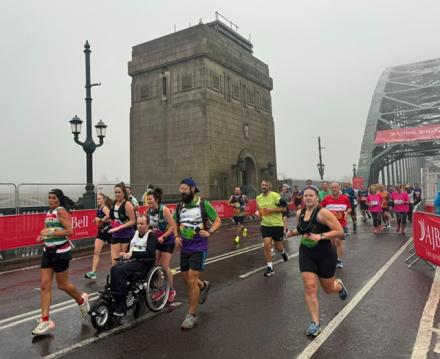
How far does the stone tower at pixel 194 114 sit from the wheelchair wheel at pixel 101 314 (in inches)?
804

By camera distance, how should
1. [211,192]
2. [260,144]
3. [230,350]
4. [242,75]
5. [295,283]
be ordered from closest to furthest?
1. [230,350]
2. [295,283]
3. [211,192]
4. [242,75]
5. [260,144]

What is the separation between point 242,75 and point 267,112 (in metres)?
5.37

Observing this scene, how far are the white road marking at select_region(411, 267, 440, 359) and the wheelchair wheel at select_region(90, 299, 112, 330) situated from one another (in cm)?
351

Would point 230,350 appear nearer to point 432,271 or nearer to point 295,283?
point 295,283

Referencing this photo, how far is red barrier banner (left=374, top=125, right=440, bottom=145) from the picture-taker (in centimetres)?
6303

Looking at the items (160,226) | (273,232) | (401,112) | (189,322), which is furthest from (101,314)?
(401,112)

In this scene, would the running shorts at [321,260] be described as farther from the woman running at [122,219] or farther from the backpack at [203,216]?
the woman running at [122,219]

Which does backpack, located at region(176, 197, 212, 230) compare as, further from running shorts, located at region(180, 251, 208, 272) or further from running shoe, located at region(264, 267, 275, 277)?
running shoe, located at region(264, 267, 275, 277)

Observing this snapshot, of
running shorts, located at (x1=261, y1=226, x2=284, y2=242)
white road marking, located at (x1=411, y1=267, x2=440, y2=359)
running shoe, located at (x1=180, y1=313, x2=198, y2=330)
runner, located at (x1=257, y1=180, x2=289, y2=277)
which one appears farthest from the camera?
running shorts, located at (x1=261, y1=226, x2=284, y2=242)

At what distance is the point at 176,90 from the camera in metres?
28.2

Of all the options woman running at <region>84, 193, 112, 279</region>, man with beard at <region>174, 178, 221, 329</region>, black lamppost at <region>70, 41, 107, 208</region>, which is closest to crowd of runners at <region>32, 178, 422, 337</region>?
man with beard at <region>174, 178, 221, 329</region>

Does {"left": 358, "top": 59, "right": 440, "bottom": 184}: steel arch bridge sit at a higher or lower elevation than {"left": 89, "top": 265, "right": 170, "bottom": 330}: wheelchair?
higher

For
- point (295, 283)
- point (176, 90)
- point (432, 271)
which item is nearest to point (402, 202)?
point (432, 271)

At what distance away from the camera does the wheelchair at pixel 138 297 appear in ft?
15.4
